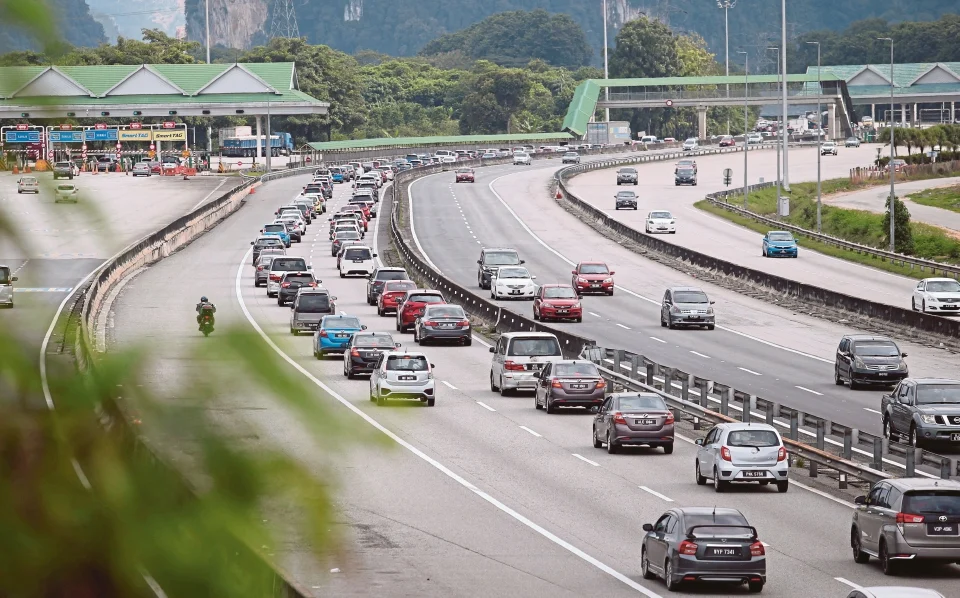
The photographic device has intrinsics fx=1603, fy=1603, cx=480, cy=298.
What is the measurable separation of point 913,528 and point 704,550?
319 centimetres

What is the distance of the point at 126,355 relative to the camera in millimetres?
2701

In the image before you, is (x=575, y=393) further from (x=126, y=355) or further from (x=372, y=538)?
(x=126, y=355)

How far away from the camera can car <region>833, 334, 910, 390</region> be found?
42.4 meters

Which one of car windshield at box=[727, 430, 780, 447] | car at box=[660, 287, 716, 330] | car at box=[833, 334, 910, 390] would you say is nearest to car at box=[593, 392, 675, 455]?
car windshield at box=[727, 430, 780, 447]

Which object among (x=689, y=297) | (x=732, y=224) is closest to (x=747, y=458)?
(x=689, y=297)

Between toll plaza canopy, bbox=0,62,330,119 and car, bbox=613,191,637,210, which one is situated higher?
toll plaza canopy, bbox=0,62,330,119

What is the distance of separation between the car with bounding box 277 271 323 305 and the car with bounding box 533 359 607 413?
22880 millimetres

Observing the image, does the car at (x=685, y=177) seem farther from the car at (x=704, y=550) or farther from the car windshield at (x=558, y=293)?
the car at (x=704, y=550)

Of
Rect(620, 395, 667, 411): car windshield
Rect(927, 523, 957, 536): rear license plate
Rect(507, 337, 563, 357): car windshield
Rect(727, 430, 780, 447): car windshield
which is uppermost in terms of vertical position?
Rect(927, 523, 957, 536): rear license plate

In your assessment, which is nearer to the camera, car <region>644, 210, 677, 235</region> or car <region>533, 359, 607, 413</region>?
car <region>533, 359, 607, 413</region>

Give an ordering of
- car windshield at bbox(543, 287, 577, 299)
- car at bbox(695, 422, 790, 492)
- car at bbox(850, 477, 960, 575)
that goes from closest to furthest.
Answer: car at bbox(850, 477, 960, 575) → car at bbox(695, 422, 790, 492) → car windshield at bbox(543, 287, 577, 299)

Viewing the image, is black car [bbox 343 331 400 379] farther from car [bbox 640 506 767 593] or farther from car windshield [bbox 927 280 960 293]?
car windshield [bbox 927 280 960 293]

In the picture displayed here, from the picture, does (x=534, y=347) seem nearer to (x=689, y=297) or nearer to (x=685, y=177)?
(x=689, y=297)

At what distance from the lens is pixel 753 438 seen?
2894 cm
